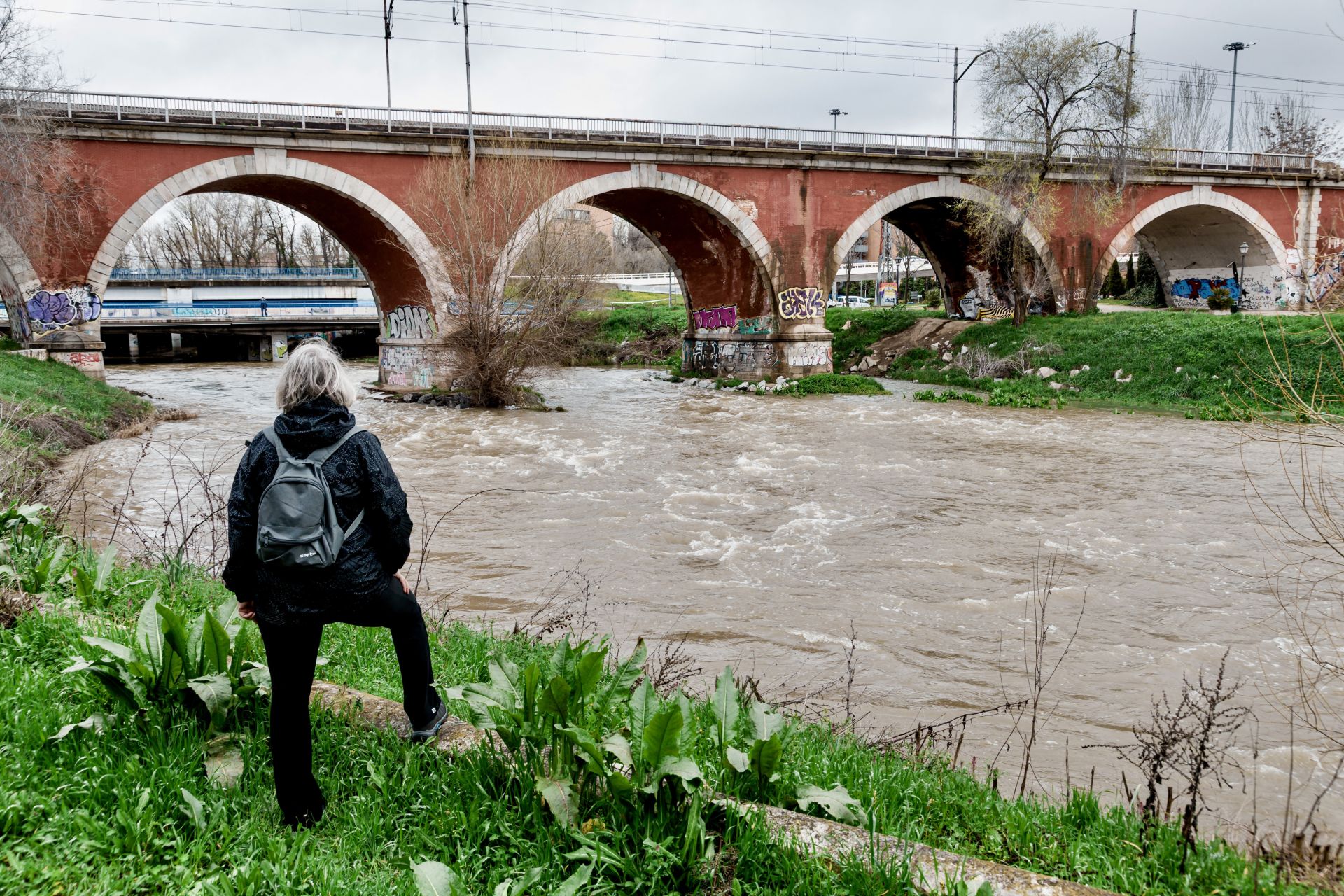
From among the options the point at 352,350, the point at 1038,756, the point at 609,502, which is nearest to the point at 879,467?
the point at 609,502

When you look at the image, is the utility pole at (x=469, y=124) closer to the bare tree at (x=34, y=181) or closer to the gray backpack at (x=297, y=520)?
the bare tree at (x=34, y=181)

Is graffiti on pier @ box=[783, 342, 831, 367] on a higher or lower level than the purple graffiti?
lower

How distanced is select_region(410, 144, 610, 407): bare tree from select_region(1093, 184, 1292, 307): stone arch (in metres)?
18.9

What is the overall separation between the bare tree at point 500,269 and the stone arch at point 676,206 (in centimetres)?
9

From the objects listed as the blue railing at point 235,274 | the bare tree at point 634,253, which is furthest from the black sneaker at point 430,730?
the bare tree at point 634,253

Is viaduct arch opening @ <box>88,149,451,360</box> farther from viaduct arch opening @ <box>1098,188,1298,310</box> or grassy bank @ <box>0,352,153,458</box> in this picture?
viaduct arch opening @ <box>1098,188,1298,310</box>

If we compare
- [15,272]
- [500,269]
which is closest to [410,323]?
[500,269]

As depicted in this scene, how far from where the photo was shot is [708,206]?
26609 millimetres

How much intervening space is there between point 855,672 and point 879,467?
8.36m

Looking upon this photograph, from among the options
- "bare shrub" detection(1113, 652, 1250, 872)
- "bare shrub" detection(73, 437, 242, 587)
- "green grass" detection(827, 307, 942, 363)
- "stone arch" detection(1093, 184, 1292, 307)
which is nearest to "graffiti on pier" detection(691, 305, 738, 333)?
"green grass" detection(827, 307, 942, 363)

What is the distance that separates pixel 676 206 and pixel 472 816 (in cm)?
2643

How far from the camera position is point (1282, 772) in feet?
15.3

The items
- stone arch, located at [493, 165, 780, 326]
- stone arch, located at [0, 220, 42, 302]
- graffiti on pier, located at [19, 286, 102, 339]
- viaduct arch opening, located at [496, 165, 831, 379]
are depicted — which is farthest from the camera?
viaduct arch opening, located at [496, 165, 831, 379]

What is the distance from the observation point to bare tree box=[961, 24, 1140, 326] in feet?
81.9
